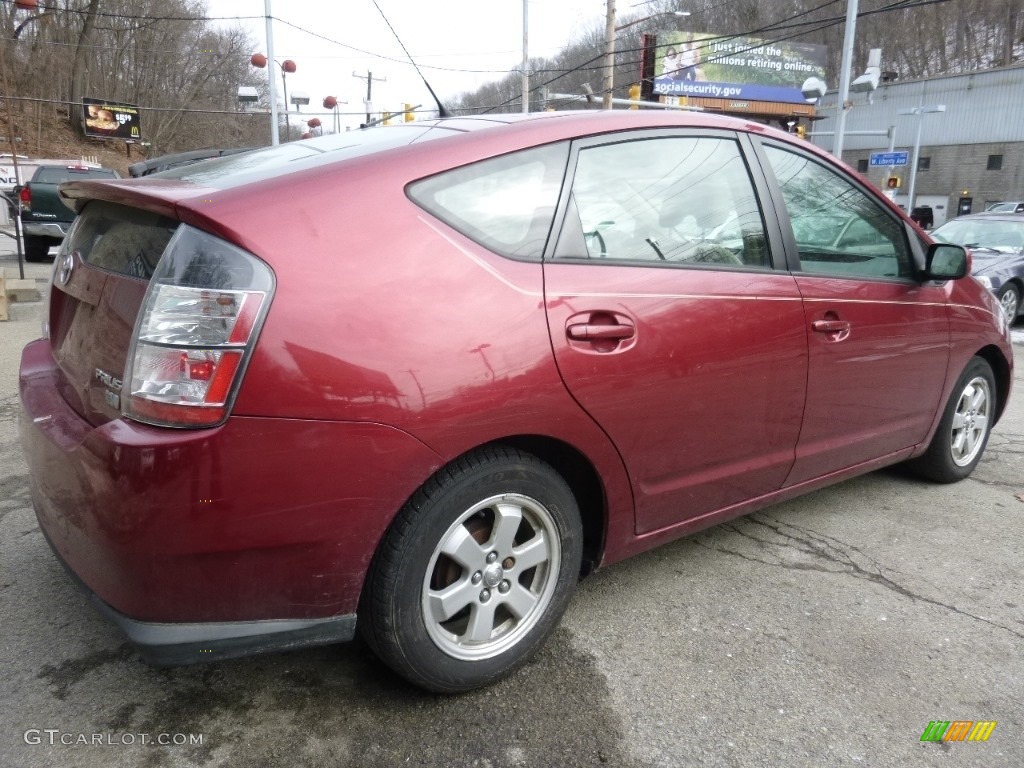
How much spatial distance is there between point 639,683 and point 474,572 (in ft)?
2.09

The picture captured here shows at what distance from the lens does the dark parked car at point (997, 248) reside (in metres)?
10.2

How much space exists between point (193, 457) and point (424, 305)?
2.06 feet

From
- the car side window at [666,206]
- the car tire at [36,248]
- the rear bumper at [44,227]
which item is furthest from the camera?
the car tire at [36,248]

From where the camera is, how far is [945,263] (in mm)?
3377

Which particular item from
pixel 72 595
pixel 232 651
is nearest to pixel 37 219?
pixel 72 595

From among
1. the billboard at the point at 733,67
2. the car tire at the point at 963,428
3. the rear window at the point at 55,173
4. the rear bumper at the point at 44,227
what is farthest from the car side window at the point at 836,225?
the billboard at the point at 733,67

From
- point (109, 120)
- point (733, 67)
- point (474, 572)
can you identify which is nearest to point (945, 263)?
point (474, 572)

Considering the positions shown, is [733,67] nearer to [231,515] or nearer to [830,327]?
[830,327]

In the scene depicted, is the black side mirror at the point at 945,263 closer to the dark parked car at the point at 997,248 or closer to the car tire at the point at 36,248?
the dark parked car at the point at 997,248

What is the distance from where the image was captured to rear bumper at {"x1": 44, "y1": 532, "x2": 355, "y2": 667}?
181cm

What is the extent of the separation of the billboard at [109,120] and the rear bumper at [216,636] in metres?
41.7

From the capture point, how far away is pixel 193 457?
169 centimetres

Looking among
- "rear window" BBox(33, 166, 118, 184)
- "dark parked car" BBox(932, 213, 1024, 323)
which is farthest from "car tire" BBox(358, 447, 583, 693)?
"rear window" BBox(33, 166, 118, 184)

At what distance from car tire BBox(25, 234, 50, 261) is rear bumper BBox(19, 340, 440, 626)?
1502cm
